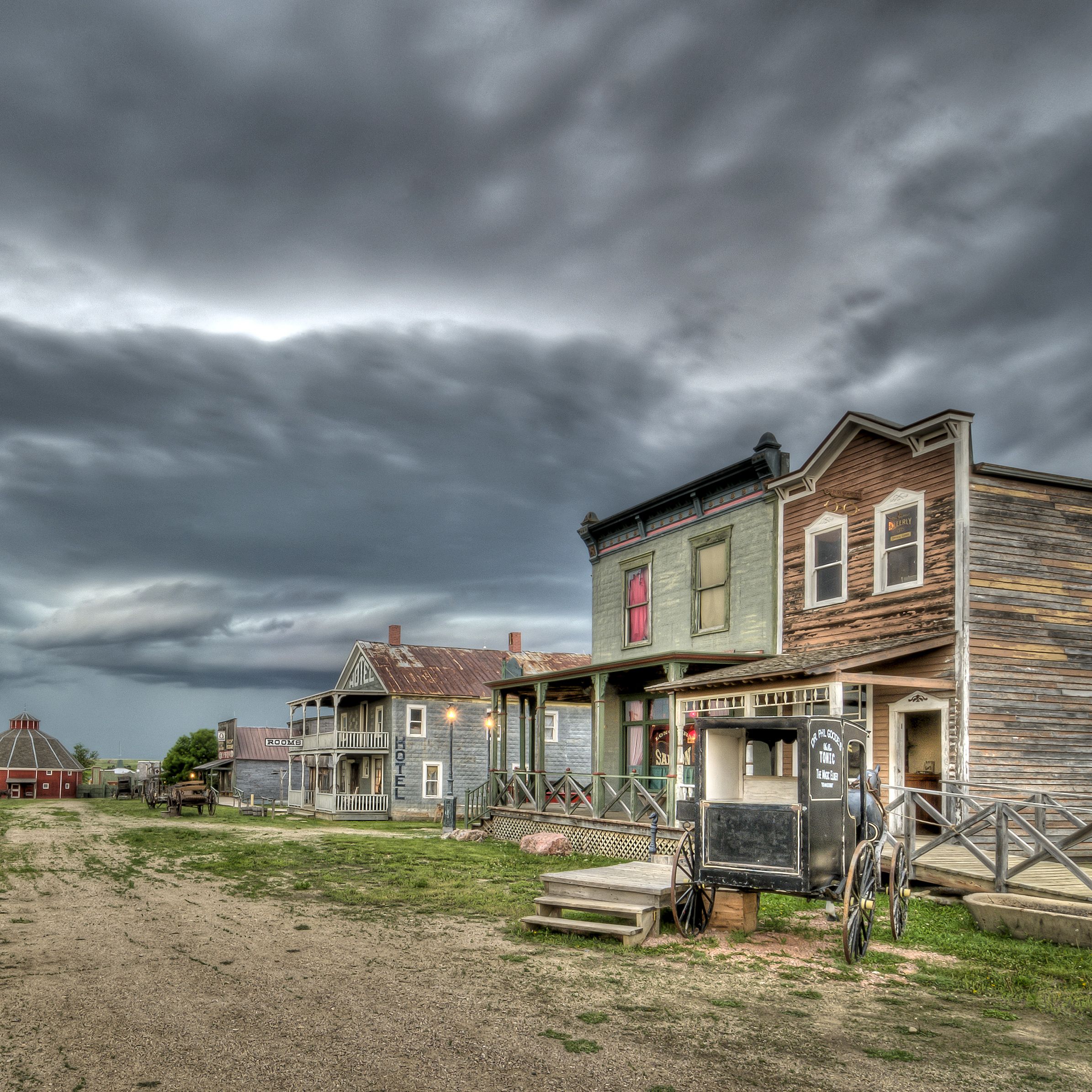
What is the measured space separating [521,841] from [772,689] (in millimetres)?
7709

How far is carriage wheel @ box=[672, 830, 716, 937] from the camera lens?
10.6 metres

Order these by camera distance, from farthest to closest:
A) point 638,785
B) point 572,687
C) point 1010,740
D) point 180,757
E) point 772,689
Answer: point 180,757 < point 572,687 < point 638,785 < point 772,689 < point 1010,740

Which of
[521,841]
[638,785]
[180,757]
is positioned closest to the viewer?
[638,785]

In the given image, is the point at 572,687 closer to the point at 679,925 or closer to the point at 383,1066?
the point at 679,925

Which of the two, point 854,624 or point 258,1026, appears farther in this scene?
point 854,624

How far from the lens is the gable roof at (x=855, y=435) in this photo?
1689cm

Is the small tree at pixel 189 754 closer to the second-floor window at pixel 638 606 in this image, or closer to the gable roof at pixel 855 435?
the second-floor window at pixel 638 606

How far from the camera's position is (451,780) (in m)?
40.7

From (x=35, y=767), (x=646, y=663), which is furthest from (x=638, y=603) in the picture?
(x=35, y=767)

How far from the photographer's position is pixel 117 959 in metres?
9.61

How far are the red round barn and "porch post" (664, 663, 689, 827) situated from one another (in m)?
83.6

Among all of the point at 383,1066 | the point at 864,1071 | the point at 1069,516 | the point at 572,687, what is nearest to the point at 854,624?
the point at 1069,516

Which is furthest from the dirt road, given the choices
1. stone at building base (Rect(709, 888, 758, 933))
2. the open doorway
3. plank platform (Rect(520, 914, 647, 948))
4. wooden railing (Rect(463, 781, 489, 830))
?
wooden railing (Rect(463, 781, 489, 830))

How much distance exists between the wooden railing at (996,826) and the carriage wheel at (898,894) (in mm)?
1493
